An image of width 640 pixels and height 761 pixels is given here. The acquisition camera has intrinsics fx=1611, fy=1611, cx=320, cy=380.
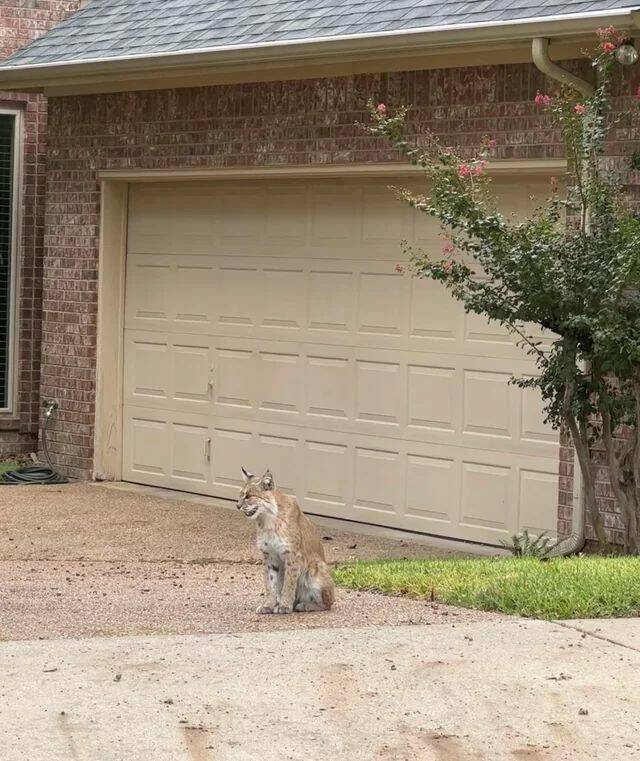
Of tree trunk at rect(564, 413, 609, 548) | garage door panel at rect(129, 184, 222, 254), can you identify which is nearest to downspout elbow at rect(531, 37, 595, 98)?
tree trunk at rect(564, 413, 609, 548)

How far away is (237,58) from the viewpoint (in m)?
11.7

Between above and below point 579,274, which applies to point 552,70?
above

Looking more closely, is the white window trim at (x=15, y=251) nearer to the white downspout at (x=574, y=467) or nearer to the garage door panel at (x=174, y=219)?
the garage door panel at (x=174, y=219)

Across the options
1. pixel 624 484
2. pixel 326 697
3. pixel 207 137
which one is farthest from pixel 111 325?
pixel 326 697

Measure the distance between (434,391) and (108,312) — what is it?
376cm

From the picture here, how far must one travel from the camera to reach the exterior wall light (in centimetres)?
968

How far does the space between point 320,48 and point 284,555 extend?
4.59m

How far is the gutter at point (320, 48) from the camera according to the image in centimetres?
975

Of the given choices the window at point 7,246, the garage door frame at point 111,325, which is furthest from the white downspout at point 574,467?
the window at point 7,246

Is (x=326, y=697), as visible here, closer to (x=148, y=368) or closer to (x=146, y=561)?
(x=146, y=561)

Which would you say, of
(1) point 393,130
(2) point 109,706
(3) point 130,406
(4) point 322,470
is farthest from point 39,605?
(3) point 130,406

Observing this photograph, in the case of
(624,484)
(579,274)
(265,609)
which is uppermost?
(579,274)

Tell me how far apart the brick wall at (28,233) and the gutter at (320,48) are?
43.5 inches

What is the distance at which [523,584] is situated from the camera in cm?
820
